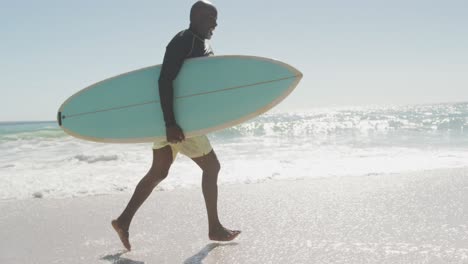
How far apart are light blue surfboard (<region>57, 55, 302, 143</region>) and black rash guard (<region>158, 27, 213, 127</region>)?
0.17 meters

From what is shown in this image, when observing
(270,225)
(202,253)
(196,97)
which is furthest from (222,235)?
(196,97)

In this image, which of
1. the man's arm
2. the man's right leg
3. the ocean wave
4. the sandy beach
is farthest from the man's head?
the ocean wave

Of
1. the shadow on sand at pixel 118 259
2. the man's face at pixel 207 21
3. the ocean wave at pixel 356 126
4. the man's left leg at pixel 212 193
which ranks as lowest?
the ocean wave at pixel 356 126

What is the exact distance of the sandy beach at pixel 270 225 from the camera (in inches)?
93.1

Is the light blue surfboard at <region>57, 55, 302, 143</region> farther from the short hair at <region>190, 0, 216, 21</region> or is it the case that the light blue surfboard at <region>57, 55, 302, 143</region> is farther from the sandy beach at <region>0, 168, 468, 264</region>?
the sandy beach at <region>0, 168, 468, 264</region>

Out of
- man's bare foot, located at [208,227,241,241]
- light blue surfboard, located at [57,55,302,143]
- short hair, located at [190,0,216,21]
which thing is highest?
short hair, located at [190,0,216,21]

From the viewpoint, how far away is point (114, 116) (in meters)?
2.93

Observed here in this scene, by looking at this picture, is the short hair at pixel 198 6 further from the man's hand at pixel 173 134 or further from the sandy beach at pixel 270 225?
the sandy beach at pixel 270 225

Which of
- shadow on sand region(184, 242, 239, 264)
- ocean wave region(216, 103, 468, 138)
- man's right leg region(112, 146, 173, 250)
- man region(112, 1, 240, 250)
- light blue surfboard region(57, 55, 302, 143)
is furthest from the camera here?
ocean wave region(216, 103, 468, 138)

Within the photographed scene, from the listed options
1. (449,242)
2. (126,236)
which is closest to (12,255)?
(126,236)

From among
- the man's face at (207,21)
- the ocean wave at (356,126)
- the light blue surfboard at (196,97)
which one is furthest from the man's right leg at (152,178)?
the ocean wave at (356,126)

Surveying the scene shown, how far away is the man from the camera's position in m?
2.43

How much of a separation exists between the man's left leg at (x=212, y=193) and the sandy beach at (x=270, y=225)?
2.3 inches

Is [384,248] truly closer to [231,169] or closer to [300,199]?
[300,199]
